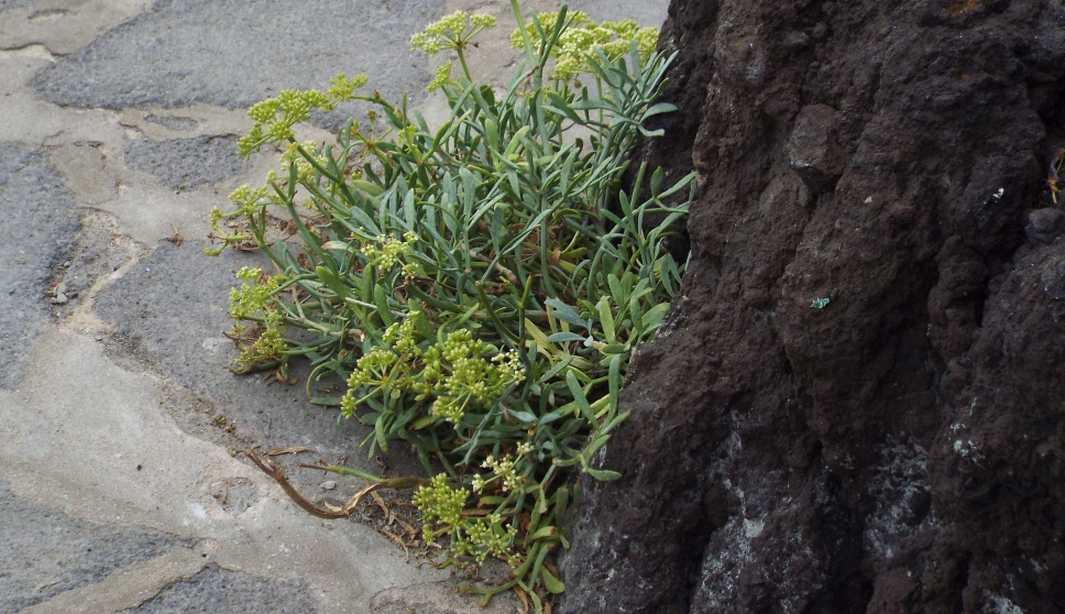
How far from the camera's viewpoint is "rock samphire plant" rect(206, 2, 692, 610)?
247cm

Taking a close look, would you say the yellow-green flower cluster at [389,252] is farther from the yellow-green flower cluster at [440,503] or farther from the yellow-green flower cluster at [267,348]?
the yellow-green flower cluster at [440,503]

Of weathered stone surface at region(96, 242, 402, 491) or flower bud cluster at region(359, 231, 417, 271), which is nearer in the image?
flower bud cluster at region(359, 231, 417, 271)

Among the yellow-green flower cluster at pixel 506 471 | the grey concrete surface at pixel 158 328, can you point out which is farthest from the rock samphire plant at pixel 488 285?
the grey concrete surface at pixel 158 328

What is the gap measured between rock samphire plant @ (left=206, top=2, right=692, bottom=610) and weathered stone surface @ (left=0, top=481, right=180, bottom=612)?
53 centimetres

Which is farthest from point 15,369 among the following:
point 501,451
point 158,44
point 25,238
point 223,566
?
point 158,44

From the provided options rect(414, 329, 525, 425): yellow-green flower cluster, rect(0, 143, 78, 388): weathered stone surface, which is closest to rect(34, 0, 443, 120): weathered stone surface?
rect(0, 143, 78, 388): weathered stone surface

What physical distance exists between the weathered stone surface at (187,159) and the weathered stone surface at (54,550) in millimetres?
1228

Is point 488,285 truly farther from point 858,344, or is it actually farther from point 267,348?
point 858,344

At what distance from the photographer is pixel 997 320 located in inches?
66.7

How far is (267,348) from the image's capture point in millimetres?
2922

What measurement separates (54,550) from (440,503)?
0.79 metres

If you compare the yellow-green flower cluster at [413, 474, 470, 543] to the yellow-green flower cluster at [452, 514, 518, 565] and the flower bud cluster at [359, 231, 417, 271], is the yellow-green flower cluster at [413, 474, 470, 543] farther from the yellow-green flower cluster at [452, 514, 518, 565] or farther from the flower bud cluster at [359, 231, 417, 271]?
the flower bud cluster at [359, 231, 417, 271]

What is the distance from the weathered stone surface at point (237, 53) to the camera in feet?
12.8

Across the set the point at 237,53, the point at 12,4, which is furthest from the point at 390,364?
the point at 12,4
